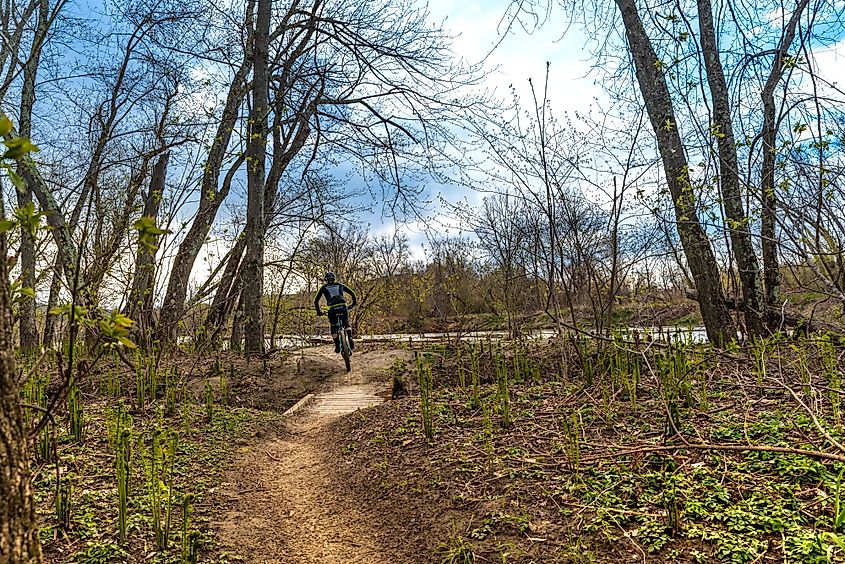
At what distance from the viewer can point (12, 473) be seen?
1078 millimetres

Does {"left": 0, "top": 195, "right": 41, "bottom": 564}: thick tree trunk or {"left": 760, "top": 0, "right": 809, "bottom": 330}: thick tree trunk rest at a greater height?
{"left": 760, "top": 0, "right": 809, "bottom": 330}: thick tree trunk

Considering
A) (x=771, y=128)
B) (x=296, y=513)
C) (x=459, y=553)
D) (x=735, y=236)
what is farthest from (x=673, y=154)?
(x=296, y=513)

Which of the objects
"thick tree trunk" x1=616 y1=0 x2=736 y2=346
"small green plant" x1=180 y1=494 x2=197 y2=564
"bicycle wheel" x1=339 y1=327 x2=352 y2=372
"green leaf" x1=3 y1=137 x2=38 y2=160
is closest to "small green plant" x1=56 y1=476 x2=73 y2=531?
"small green plant" x1=180 y1=494 x2=197 y2=564

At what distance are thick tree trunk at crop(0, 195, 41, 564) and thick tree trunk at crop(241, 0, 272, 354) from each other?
277 inches

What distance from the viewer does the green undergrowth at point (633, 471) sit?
7.14 ft

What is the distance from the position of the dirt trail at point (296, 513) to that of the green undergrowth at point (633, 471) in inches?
10.5

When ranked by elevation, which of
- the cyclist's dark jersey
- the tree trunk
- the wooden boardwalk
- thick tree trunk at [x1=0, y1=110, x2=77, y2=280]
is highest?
thick tree trunk at [x1=0, y1=110, x2=77, y2=280]

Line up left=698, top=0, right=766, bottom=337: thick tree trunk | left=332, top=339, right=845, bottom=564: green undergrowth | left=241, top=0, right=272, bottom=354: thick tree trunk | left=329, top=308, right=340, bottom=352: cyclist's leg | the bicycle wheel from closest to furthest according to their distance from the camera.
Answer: left=332, top=339, right=845, bottom=564: green undergrowth → left=698, top=0, right=766, bottom=337: thick tree trunk → the bicycle wheel → left=329, top=308, right=340, bottom=352: cyclist's leg → left=241, top=0, right=272, bottom=354: thick tree trunk

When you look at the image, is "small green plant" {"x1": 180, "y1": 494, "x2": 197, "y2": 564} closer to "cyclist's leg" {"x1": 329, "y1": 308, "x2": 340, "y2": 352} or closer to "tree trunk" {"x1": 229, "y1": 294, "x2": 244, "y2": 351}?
"cyclist's leg" {"x1": 329, "y1": 308, "x2": 340, "y2": 352}

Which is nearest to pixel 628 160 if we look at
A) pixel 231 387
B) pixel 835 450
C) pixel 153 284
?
pixel 835 450

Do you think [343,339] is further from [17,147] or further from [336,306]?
[17,147]

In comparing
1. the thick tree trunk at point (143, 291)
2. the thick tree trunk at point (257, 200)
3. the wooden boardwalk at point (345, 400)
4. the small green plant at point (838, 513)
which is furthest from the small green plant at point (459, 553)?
the thick tree trunk at point (257, 200)

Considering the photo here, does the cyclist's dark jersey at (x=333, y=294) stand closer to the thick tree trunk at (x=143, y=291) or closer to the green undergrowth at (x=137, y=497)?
the thick tree trunk at (x=143, y=291)

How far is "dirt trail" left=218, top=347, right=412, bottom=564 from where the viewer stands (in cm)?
266
